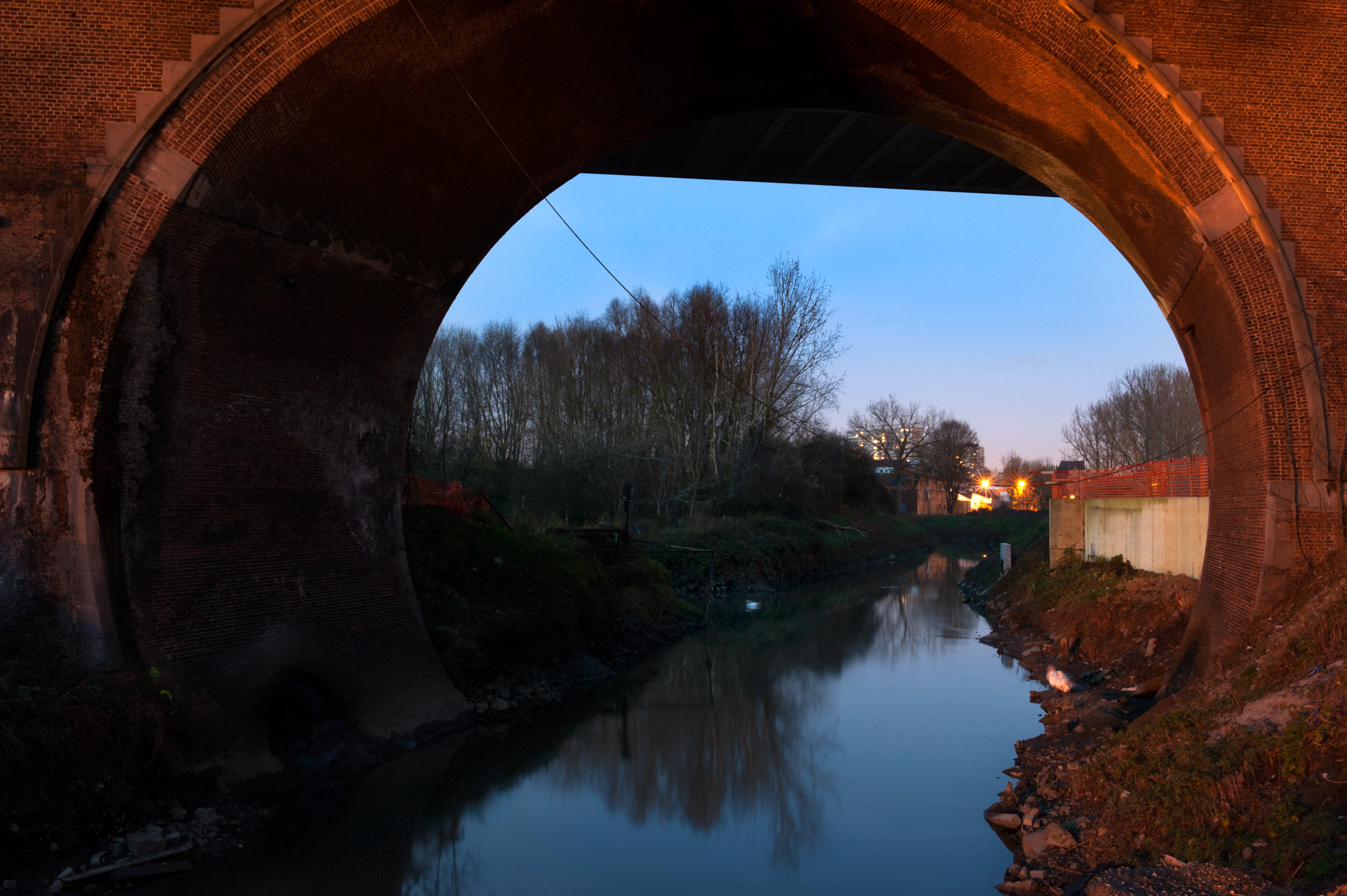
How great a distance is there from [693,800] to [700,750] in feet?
6.09

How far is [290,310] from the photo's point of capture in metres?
9.55

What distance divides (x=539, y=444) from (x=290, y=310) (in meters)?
30.1

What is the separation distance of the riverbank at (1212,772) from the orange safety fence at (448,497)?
10.1 m

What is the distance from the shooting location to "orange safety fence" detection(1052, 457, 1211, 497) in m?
14.9

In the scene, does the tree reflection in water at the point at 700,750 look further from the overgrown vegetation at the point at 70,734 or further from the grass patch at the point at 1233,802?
the grass patch at the point at 1233,802

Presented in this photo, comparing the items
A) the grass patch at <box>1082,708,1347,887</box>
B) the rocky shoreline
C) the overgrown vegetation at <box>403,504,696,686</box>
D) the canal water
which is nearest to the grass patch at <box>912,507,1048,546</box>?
the overgrown vegetation at <box>403,504,696,686</box>

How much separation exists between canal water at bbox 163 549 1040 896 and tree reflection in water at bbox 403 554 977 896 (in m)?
0.03

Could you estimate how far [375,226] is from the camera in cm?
1004

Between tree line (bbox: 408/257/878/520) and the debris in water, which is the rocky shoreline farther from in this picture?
tree line (bbox: 408/257/878/520)

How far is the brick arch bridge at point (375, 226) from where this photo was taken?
7.96 m

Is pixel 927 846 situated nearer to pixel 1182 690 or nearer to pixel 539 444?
pixel 1182 690

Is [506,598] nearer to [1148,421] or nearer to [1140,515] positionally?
[1140,515]

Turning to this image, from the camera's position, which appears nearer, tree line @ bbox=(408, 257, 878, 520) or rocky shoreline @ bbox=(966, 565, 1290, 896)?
rocky shoreline @ bbox=(966, 565, 1290, 896)

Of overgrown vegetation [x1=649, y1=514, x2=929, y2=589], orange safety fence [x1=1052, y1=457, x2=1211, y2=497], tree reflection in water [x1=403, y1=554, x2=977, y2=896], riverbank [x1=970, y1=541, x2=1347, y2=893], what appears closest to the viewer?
riverbank [x1=970, y1=541, x2=1347, y2=893]
